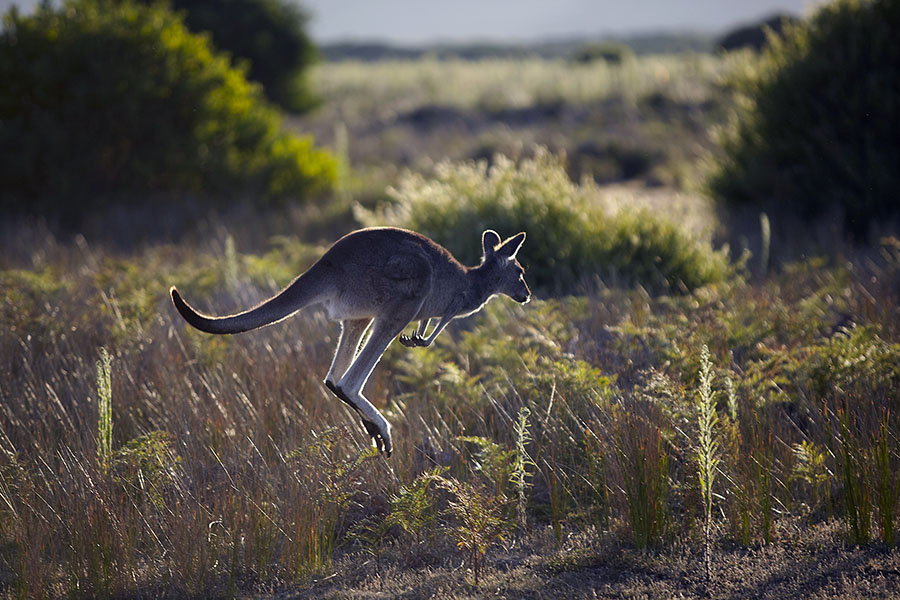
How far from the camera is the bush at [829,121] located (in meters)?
11.4

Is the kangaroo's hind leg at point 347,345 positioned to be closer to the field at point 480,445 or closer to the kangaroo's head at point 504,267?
the field at point 480,445

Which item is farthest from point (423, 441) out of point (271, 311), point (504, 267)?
point (271, 311)

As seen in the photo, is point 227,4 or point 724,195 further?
point 227,4

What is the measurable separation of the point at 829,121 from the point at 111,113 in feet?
36.8

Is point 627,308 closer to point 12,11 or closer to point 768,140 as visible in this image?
point 768,140

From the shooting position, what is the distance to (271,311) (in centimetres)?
364

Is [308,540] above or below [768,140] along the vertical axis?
below

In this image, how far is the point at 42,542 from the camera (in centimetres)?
396

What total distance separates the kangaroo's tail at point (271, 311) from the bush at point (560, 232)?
210 inches

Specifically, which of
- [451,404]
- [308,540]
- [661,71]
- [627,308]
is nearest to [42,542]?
[308,540]

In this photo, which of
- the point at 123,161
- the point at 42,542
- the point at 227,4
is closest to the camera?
the point at 42,542

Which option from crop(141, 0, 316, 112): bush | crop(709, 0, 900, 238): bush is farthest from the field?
crop(141, 0, 316, 112): bush

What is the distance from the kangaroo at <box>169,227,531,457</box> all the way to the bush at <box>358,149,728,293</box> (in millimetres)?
4831

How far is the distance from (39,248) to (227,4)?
16789mm
